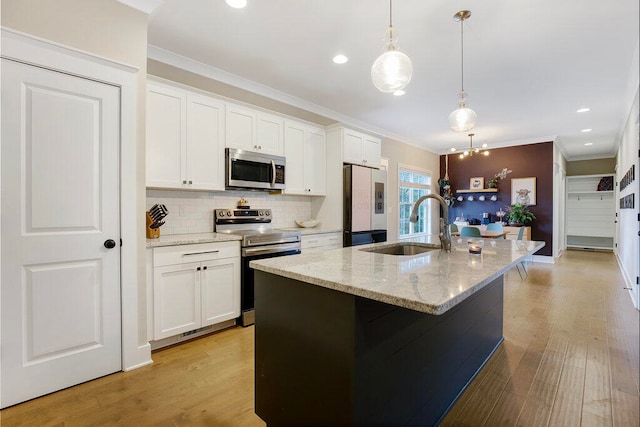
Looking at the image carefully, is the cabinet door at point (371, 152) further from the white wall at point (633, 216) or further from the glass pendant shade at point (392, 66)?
the white wall at point (633, 216)

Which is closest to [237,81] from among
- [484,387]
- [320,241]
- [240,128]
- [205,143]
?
[240,128]

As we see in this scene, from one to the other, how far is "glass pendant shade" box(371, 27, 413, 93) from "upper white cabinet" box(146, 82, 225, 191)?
6.08 ft

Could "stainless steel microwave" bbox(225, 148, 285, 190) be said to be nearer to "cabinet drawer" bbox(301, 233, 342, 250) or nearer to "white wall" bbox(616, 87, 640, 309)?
"cabinet drawer" bbox(301, 233, 342, 250)

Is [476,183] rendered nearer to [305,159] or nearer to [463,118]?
[305,159]

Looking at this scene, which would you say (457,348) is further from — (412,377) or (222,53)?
(222,53)

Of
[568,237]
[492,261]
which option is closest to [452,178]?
[568,237]

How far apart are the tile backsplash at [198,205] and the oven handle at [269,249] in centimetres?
68

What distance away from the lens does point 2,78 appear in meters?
1.64

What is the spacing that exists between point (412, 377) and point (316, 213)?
10.1 feet

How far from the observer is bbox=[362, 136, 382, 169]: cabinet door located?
4410mm

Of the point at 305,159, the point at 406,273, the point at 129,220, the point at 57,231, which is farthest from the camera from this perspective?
the point at 305,159

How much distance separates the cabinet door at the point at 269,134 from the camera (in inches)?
133

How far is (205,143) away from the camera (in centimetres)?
296

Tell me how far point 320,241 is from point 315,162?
3.61ft
